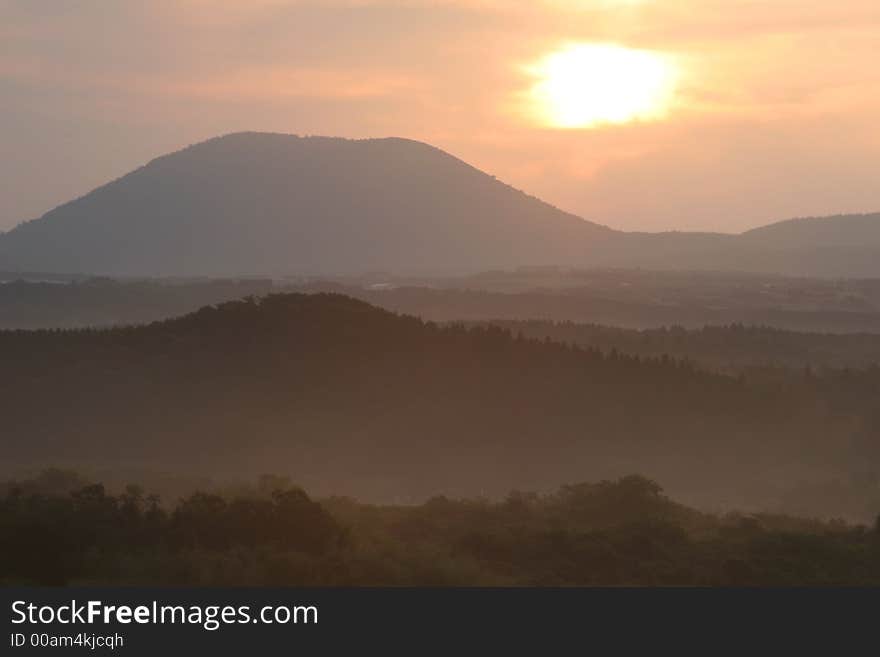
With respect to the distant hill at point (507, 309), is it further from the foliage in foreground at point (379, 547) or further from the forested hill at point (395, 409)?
the foliage in foreground at point (379, 547)

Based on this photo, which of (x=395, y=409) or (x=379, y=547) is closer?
(x=379, y=547)

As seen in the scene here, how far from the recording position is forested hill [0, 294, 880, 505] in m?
59.2

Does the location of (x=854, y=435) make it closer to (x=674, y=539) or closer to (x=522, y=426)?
(x=522, y=426)

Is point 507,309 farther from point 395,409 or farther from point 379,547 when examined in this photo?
point 379,547

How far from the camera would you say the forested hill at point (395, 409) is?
59.2 meters

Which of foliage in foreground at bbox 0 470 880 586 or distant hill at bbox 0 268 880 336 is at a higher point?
distant hill at bbox 0 268 880 336

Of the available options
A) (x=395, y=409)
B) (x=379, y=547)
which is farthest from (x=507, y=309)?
(x=379, y=547)

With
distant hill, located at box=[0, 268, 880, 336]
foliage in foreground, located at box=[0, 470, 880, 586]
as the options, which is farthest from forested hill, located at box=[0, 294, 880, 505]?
distant hill, located at box=[0, 268, 880, 336]

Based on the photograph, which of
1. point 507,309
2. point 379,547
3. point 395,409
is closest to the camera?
point 379,547

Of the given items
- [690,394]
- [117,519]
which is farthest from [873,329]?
[117,519]

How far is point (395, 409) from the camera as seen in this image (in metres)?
67.4

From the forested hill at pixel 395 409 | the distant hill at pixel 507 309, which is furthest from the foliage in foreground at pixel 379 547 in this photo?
the distant hill at pixel 507 309

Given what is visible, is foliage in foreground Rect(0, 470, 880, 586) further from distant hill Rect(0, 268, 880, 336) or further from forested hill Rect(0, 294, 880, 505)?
distant hill Rect(0, 268, 880, 336)

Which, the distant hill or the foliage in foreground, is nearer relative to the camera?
the foliage in foreground
